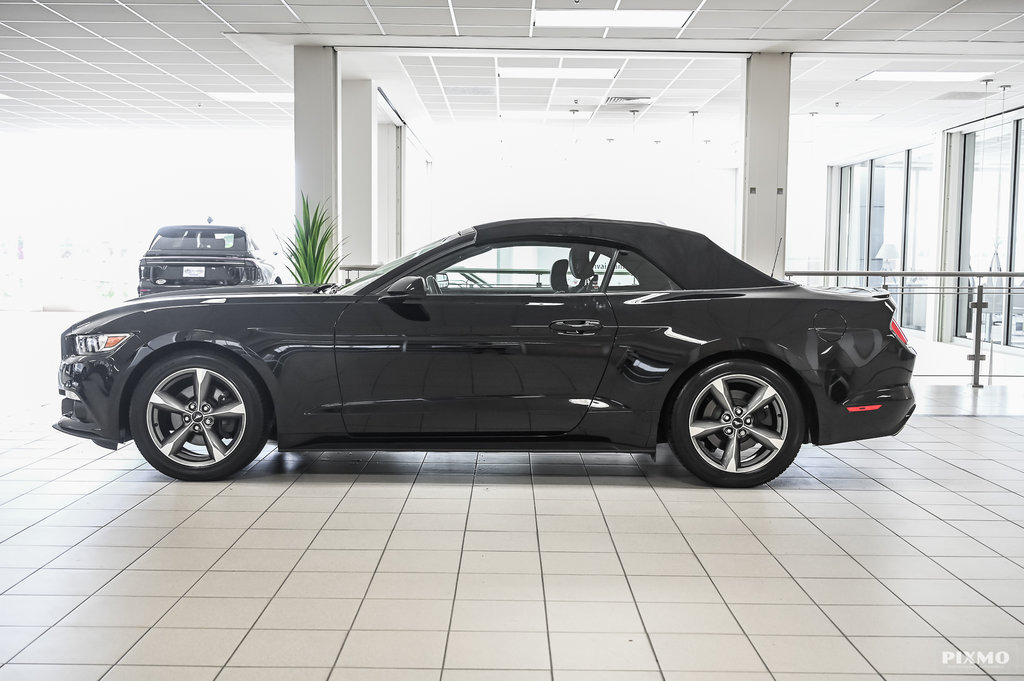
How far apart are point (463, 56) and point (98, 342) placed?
707cm

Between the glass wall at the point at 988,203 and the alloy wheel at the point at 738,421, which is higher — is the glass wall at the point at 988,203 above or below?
above

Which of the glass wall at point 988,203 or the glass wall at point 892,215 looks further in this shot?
the glass wall at point 892,215

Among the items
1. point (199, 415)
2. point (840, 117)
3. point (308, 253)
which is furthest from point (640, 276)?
point (840, 117)

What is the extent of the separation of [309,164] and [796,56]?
18.3ft

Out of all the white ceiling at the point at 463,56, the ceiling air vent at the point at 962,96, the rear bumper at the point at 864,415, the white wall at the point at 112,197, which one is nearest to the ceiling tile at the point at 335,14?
the white ceiling at the point at 463,56

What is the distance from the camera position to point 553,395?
4.00 metres

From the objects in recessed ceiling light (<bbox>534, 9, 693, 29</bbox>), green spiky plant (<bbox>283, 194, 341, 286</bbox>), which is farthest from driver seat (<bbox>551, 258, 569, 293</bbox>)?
recessed ceiling light (<bbox>534, 9, 693, 29</bbox>)

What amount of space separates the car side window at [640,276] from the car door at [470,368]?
0.22 meters

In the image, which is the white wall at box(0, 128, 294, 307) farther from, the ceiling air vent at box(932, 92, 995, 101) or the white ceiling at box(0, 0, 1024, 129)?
the ceiling air vent at box(932, 92, 995, 101)

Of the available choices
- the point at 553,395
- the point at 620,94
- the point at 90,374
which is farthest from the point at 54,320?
the point at 553,395

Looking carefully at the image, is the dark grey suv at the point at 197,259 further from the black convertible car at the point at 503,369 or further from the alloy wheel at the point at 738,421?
the alloy wheel at the point at 738,421

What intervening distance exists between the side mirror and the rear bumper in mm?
2012

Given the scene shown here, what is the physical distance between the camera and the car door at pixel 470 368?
4008mm

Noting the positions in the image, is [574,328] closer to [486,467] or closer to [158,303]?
[486,467]
